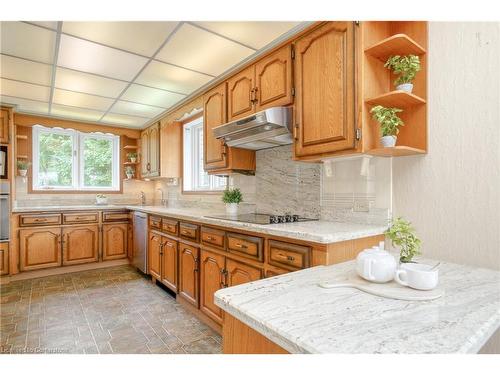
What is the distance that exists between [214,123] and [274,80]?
0.89 metres

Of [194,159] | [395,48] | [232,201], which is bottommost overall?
[232,201]

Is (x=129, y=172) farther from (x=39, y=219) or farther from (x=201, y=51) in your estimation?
(x=201, y=51)

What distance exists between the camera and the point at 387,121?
4.99ft

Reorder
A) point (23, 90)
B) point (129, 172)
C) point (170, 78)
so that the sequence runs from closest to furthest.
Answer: point (170, 78), point (23, 90), point (129, 172)

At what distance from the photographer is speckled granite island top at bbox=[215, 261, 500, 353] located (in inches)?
23.0

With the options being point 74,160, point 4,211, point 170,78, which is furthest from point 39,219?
point 170,78

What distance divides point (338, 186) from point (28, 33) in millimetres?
2453

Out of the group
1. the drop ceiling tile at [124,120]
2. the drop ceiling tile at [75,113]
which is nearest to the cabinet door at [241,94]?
the drop ceiling tile at [124,120]

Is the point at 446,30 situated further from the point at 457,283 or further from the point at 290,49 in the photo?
the point at 457,283

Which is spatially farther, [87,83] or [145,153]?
[145,153]

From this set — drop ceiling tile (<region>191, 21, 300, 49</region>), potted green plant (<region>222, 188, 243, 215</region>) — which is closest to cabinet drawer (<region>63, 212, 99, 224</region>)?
potted green plant (<region>222, 188, 243, 215</region>)
